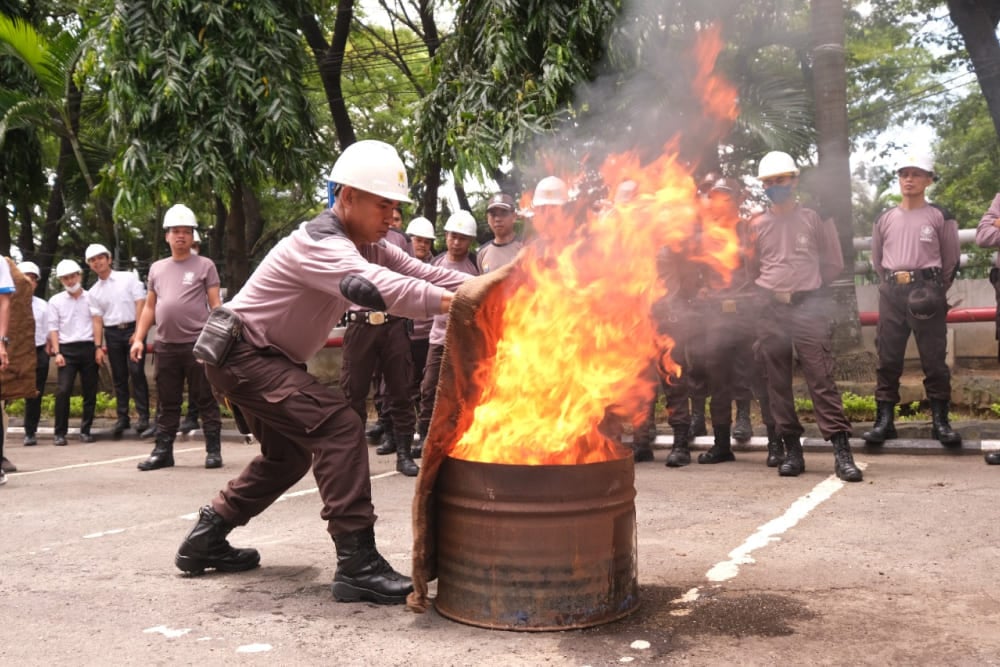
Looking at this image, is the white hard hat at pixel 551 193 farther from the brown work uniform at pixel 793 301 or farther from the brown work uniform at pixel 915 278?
the brown work uniform at pixel 915 278

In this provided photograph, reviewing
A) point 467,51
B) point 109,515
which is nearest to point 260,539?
point 109,515

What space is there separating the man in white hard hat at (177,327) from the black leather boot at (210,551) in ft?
13.8

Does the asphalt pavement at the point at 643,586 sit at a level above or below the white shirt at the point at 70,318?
below

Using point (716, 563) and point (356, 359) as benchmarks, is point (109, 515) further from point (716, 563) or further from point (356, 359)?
point (716, 563)

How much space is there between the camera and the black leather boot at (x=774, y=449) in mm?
8172

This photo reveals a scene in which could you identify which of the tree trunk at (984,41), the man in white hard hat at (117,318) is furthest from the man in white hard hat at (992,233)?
the man in white hard hat at (117,318)

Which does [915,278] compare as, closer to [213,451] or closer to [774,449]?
[774,449]

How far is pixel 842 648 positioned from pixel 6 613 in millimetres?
3423

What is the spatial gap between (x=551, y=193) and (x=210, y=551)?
3646 mm

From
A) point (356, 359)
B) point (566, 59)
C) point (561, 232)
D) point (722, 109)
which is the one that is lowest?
point (356, 359)

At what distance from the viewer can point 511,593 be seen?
154 inches

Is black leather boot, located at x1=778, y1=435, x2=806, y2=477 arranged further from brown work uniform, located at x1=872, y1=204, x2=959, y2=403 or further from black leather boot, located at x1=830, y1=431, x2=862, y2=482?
brown work uniform, located at x1=872, y1=204, x2=959, y2=403

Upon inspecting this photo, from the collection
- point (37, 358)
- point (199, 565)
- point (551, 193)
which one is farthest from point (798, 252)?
point (37, 358)

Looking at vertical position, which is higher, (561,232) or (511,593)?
(561,232)
